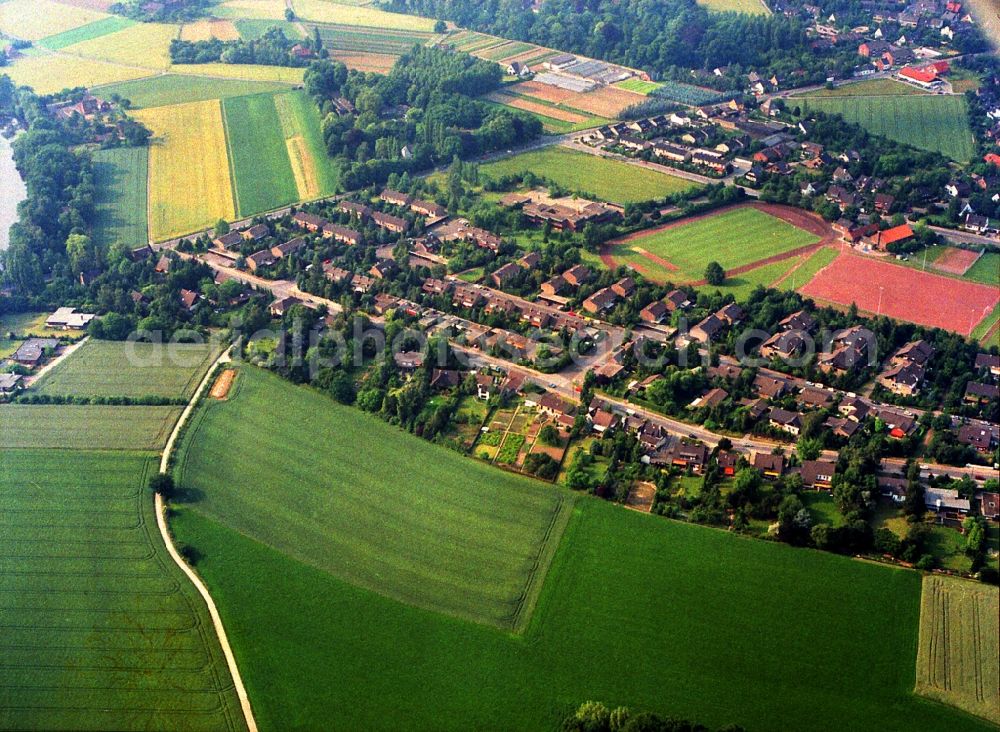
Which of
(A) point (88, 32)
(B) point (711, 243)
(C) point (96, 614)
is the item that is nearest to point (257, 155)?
(B) point (711, 243)

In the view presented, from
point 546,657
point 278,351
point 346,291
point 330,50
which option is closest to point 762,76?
point 330,50

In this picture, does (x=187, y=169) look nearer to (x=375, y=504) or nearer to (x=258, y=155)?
(x=258, y=155)

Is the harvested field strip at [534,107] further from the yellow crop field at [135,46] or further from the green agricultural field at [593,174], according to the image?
the yellow crop field at [135,46]

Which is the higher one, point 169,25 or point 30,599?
point 169,25

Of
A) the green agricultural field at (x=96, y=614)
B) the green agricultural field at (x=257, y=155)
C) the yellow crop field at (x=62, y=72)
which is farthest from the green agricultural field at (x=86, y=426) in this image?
the yellow crop field at (x=62, y=72)

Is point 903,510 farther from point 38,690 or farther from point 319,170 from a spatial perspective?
point 319,170
